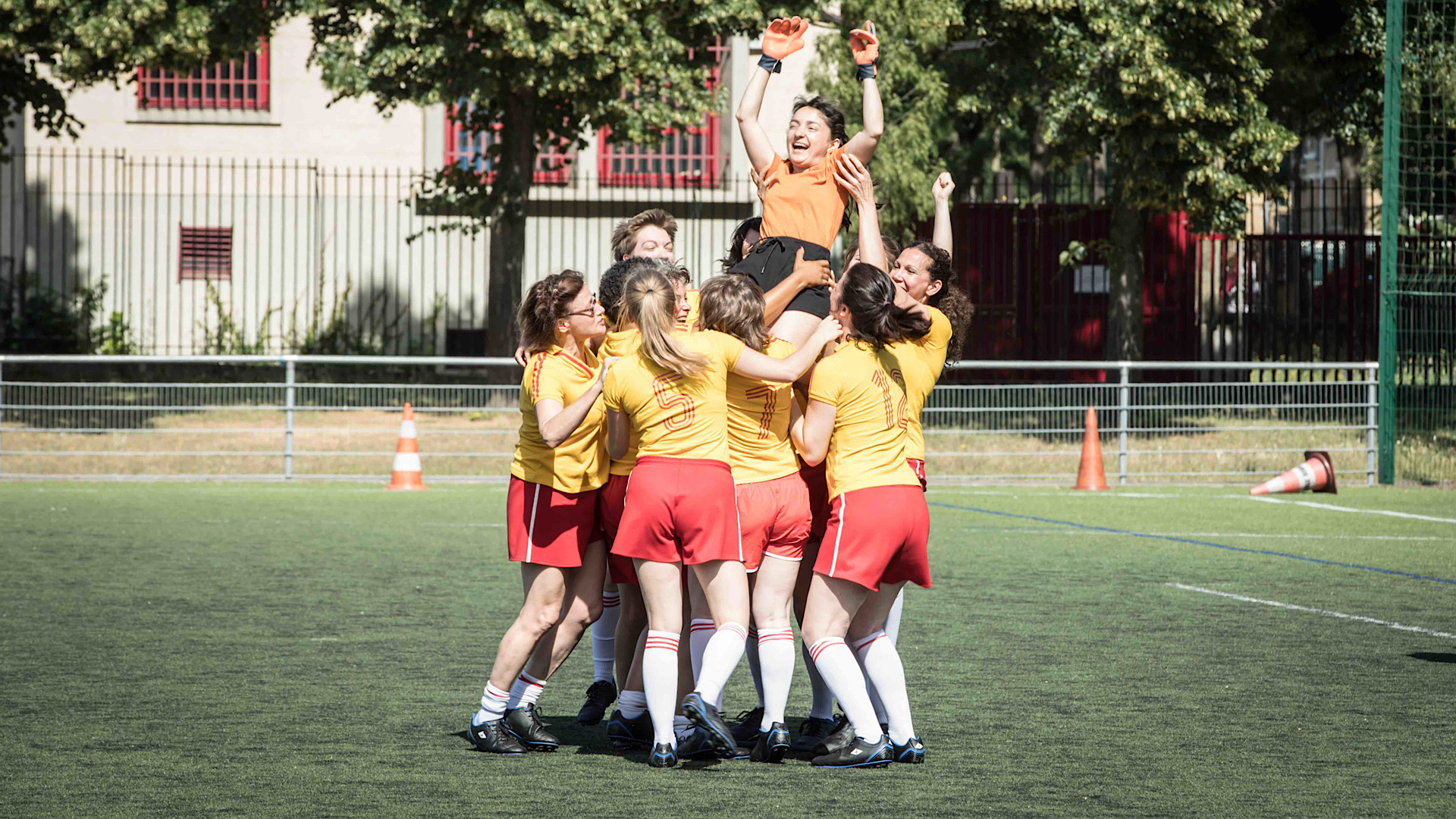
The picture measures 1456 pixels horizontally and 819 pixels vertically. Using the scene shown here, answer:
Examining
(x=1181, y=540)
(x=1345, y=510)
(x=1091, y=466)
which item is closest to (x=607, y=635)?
(x=1181, y=540)

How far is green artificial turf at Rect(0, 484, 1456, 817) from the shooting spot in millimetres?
4434

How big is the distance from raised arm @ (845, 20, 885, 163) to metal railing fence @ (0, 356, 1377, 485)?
29.8 feet

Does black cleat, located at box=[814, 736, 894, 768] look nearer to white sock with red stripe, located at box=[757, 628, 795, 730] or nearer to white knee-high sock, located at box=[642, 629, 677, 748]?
white sock with red stripe, located at box=[757, 628, 795, 730]

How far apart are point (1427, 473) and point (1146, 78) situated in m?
5.12

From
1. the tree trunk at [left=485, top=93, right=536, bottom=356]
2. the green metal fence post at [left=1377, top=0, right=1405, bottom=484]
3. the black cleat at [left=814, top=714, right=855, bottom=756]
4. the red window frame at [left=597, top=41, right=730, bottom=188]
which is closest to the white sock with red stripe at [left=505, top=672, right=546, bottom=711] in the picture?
the black cleat at [left=814, top=714, right=855, bottom=756]

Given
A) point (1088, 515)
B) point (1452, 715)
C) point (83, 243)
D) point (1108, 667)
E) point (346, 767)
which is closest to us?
point (346, 767)

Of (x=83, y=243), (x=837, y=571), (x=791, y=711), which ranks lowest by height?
(x=791, y=711)

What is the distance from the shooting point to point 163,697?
221 inches

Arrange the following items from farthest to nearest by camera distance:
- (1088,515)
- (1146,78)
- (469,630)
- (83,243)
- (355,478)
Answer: (83,243) < (1146,78) < (355,478) < (1088,515) < (469,630)

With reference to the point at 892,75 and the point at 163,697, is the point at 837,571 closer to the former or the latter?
the point at 163,697

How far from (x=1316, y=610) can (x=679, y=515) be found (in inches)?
176

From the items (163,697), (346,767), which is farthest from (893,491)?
(163,697)

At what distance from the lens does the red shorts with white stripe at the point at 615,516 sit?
5.02 metres

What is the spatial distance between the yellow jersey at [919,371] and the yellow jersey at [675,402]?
633 mm
